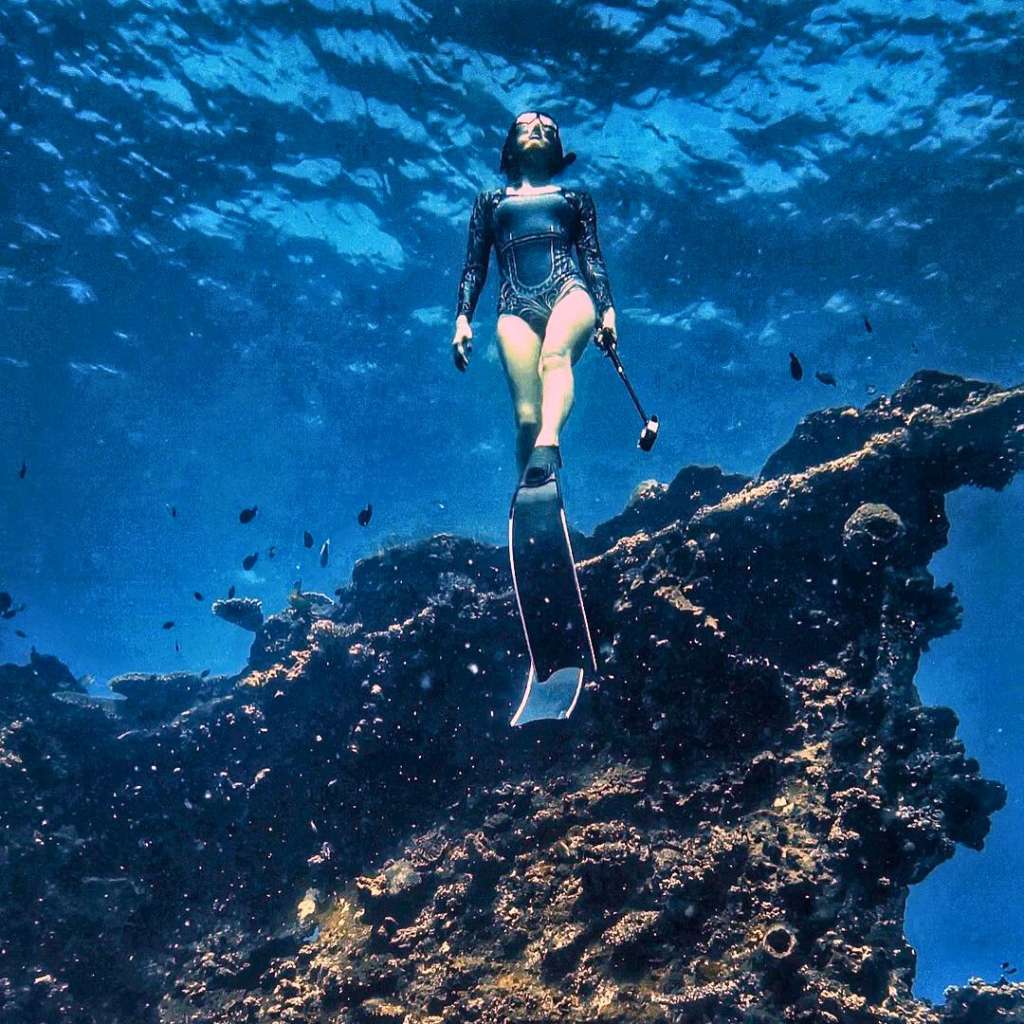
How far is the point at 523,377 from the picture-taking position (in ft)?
14.6

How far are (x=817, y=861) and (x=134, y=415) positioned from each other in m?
27.7

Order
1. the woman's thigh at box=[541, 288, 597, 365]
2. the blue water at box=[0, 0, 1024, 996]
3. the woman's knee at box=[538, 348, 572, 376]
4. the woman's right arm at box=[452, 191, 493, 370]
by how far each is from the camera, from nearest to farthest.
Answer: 1. the woman's knee at box=[538, 348, 572, 376]
2. the woman's thigh at box=[541, 288, 597, 365]
3. the woman's right arm at box=[452, 191, 493, 370]
4. the blue water at box=[0, 0, 1024, 996]

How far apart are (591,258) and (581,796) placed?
479 centimetres

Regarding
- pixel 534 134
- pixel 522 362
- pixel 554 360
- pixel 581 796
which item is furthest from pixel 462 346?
pixel 581 796

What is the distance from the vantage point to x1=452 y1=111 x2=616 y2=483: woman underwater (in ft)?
14.0

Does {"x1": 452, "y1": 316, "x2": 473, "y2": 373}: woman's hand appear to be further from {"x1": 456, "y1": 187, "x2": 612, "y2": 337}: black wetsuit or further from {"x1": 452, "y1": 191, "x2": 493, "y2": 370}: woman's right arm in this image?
{"x1": 452, "y1": 191, "x2": 493, "y2": 370}: woman's right arm

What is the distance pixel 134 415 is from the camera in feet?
82.3

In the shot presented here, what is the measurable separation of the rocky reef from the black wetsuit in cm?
313

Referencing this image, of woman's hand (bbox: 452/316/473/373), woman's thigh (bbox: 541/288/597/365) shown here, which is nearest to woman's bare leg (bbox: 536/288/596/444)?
woman's thigh (bbox: 541/288/597/365)

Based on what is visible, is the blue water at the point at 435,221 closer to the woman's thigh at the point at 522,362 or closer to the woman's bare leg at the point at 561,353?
the woman's thigh at the point at 522,362

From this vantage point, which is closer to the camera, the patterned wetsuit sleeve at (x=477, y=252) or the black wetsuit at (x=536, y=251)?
the black wetsuit at (x=536, y=251)

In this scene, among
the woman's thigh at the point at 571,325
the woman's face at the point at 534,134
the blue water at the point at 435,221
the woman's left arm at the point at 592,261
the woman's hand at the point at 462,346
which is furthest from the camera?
the blue water at the point at 435,221

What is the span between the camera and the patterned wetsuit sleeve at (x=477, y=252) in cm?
525

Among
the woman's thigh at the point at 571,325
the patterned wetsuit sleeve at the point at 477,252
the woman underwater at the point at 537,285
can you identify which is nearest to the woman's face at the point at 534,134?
the woman underwater at the point at 537,285
